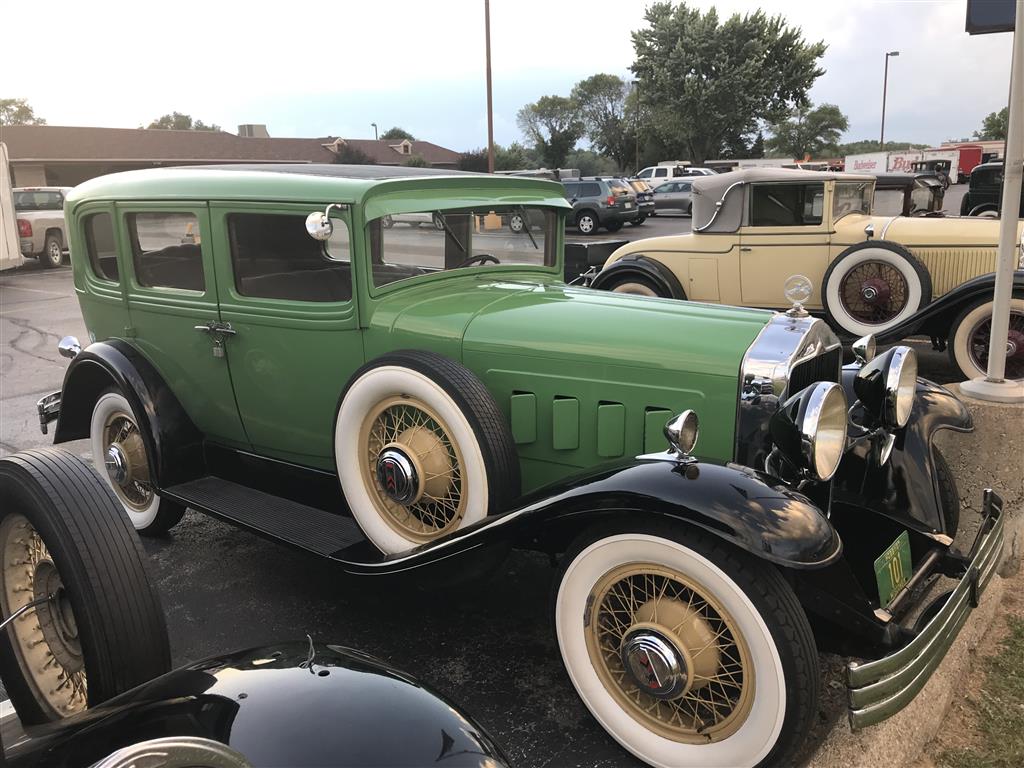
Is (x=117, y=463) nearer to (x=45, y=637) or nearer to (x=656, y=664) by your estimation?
(x=45, y=637)

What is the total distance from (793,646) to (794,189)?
6.09 m

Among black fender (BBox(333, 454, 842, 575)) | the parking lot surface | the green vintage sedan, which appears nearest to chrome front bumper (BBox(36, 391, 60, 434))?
the green vintage sedan

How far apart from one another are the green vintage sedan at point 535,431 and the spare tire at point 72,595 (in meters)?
0.85

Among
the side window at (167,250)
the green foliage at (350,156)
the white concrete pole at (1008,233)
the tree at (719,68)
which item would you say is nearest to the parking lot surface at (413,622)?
the side window at (167,250)

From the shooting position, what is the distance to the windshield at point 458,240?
3.21 meters

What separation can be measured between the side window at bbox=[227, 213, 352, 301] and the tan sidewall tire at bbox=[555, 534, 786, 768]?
5.62ft

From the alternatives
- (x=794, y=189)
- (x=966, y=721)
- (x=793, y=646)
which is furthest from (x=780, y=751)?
(x=794, y=189)

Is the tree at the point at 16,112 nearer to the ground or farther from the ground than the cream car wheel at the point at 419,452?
farther from the ground

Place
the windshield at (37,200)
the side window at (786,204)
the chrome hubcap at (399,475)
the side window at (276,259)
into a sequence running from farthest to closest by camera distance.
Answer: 1. the windshield at (37,200)
2. the side window at (786,204)
3. the side window at (276,259)
4. the chrome hubcap at (399,475)

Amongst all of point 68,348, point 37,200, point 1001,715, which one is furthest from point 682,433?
point 37,200

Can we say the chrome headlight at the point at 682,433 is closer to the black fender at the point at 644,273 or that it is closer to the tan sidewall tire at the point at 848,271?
the tan sidewall tire at the point at 848,271

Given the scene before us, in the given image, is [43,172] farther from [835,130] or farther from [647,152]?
[835,130]

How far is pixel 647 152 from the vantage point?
5069 centimetres

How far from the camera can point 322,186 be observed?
3.14 m
